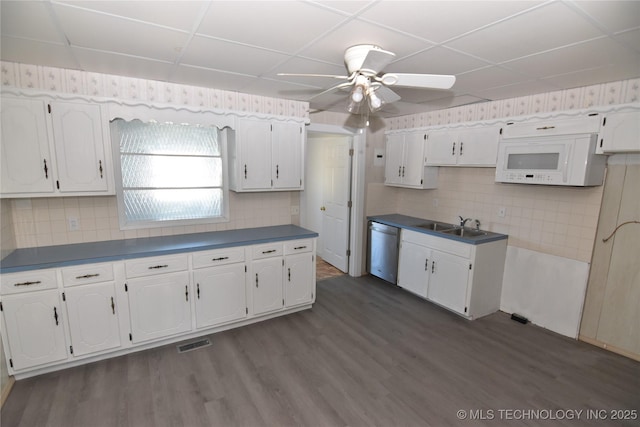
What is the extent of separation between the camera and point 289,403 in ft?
7.14

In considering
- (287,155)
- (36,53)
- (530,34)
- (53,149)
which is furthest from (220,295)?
(530,34)

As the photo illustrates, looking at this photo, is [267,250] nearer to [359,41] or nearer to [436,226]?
[359,41]

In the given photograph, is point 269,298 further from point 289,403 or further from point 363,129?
→ point 363,129

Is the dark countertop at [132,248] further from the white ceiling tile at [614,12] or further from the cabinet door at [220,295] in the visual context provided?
the white ceiling tile at [614,12]

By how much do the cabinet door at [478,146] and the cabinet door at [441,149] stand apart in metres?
0.08

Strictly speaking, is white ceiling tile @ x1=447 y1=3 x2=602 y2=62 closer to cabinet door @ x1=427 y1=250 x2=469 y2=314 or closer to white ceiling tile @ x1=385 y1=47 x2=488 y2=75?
white ceiling tile @ x1=385 y1=47 x2=488 y2=75

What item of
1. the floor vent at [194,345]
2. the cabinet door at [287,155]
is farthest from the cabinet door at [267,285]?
the cabinet door at [287,155]

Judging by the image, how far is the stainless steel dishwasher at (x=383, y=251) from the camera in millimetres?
4121

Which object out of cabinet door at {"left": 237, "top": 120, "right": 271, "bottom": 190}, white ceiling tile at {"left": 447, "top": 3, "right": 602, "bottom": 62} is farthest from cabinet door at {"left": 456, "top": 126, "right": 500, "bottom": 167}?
cabinet door at {"left": 237, "top": 120, "right": 271, "bottom": 190}

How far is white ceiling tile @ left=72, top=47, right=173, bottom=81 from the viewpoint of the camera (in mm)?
2172

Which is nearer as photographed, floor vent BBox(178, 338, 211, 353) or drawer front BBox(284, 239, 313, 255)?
floor vent BBox(178, 338, 211, 353)

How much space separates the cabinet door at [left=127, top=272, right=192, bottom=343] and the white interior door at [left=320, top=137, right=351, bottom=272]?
250 cm

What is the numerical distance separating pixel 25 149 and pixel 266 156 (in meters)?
1.96

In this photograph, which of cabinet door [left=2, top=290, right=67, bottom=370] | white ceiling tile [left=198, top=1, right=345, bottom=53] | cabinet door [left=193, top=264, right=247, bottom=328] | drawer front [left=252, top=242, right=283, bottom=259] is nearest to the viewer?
white ceiling tile [left=198, top=1, right=345, bottom=53]
